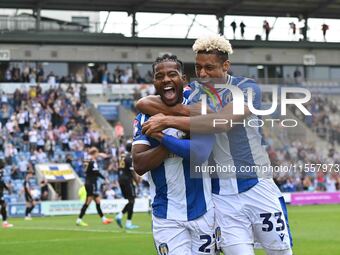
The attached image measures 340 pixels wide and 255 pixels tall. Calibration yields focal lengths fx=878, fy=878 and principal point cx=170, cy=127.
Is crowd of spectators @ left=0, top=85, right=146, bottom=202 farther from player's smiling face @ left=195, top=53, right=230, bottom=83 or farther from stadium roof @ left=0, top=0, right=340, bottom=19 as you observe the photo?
player's smiling face @ left=195, top=53, right=230, bottom=83

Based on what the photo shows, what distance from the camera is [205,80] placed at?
800 centimetres

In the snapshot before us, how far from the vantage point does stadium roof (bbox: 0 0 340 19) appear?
46938mm

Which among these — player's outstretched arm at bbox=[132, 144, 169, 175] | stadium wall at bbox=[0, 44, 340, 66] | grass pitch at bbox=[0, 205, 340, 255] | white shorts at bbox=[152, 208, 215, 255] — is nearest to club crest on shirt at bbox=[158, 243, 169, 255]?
white shorts at bbox=[152, 208, 215, 255]

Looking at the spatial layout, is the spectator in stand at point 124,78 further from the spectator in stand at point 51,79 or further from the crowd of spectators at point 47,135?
the crowd of spectators at point 47,135

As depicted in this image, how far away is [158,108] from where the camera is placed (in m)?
7.64

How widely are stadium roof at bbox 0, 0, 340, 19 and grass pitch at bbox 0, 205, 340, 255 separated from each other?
2132 centimetres

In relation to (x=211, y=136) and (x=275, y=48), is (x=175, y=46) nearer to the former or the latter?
(x=275, y=48)

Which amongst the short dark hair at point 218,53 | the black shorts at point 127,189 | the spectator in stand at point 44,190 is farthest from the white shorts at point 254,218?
the spectator in stand at point 44,190

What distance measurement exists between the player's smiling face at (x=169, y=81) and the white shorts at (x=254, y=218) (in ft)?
3.93

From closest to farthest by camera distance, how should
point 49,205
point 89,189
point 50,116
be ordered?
point 89,189 < point 49,205 < point 50,116

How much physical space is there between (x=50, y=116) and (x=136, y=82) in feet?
24.8

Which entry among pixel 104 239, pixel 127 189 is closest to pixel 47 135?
pixel 127 189

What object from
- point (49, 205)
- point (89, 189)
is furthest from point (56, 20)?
point (89, 189)

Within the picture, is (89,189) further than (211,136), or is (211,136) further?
(89,189)
